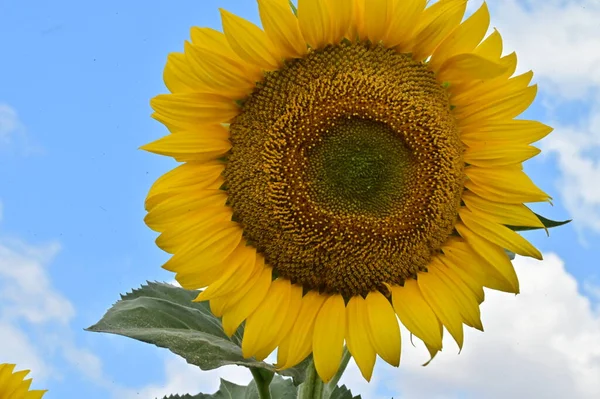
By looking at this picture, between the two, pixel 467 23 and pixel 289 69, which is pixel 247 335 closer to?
pixel 289 69

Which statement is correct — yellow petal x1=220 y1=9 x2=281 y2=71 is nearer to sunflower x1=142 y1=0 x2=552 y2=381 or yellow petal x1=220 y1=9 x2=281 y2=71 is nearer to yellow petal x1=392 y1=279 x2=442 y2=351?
sunflower x1=142 y1=0 x2=552 y2=381

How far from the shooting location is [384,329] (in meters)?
3.43

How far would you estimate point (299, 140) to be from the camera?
3.55 m

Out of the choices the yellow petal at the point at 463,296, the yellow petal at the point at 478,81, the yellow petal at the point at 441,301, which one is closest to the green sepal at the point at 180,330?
the yellow petal at the point at 441,301

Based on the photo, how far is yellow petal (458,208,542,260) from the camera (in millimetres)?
3494

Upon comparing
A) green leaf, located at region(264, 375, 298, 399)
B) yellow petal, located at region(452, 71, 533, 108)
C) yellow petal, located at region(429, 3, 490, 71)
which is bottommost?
green leaf, located at region(264, 375, 298, 399)

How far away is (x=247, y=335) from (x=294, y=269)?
387 millimetres

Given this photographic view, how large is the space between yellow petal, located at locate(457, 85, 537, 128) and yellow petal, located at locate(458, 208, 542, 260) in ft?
1.54

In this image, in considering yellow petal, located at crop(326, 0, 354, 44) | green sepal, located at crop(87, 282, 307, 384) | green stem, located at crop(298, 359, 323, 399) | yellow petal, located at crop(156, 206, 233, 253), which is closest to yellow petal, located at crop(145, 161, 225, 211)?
yellow petal, located at crop(156, 206, 233, 253)

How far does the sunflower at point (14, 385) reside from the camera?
4.36 meters

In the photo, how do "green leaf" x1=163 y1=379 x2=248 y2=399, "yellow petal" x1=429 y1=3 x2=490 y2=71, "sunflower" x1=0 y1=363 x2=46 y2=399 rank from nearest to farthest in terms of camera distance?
"yellow petal" x1=429 y1=3 x2=490 y2=71 < "sunflower" x1=0 y1=363 x2=46 y2=399 < "green leaf" x1=163 y1=379 x2=248 y2=399

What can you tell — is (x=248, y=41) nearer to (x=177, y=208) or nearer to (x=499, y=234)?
(x=177, y=208)

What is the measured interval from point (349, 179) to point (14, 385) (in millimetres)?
2312

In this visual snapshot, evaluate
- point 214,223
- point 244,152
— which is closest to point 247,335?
point 214,223
